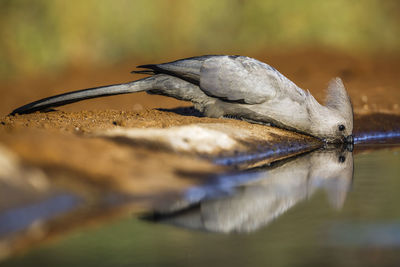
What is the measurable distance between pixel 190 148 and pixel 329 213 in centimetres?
160

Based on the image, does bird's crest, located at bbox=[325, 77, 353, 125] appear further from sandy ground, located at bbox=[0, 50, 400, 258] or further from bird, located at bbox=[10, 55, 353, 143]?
sandy ground, located at bbox=[0, 50, 400, 258]

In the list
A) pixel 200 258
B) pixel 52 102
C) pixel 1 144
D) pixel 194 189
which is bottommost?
pixel 200 258

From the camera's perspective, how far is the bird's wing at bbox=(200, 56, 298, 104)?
5996mm

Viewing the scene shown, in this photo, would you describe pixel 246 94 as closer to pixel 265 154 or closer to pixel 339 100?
pixel 265 154

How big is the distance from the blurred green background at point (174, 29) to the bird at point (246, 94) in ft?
21.1

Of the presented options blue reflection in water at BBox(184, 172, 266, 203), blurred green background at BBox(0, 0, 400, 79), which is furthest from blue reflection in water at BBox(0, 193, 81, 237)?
blurred green background at BBox(0, 0, 400, 79)

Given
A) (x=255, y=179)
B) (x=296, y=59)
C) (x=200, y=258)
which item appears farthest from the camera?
(x=296, y=59)

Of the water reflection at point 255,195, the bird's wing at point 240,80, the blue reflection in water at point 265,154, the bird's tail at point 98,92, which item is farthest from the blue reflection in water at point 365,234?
the bird's tail at point 98,92

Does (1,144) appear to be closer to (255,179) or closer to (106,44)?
(255,179)

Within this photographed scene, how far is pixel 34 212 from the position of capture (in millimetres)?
3324

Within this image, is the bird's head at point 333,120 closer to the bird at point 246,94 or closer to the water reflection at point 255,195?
the bird at point 246,94

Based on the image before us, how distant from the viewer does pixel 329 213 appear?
367 cm

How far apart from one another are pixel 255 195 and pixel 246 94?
2137 mm

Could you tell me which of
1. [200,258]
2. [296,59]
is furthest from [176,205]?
[296,59]
